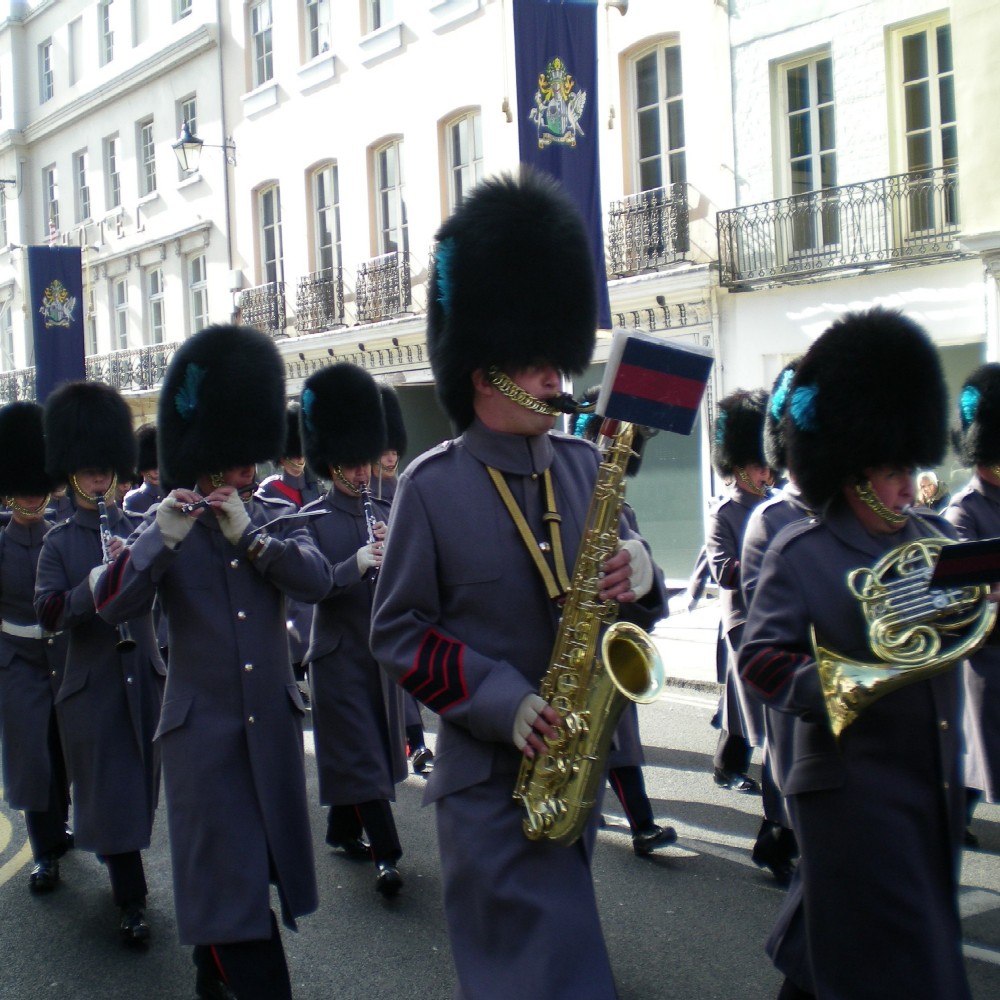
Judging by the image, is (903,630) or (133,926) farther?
(133,926)

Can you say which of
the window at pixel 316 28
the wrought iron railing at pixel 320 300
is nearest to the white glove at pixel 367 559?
the wrought iron railing at pixel 320 300

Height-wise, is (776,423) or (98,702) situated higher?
(776,423)

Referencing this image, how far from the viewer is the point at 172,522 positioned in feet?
13.9

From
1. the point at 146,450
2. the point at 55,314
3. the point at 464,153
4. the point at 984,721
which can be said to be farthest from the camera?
the point at 464,153

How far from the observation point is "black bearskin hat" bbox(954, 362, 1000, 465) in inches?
234

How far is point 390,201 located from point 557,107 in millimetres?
11612

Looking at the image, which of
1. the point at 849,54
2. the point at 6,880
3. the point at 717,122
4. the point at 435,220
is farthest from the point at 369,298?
the point at 6,880

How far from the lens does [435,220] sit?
775 inches

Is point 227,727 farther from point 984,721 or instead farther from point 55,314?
point 55,314

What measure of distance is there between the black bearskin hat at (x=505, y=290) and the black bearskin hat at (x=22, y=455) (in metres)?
3.56

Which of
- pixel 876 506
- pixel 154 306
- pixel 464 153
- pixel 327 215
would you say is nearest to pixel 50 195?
pixel 154 306

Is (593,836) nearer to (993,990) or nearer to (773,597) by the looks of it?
(773,597)

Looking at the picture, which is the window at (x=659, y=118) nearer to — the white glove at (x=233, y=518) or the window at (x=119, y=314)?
the white glove at (x=233, y=518)

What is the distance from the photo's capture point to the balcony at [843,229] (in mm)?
13266
